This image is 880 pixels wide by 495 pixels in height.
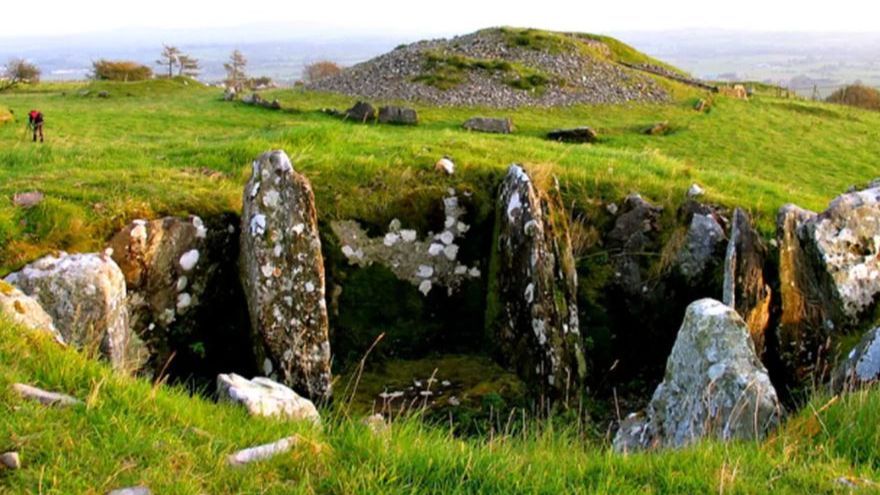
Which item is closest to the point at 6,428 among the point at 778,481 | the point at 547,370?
the point at 778,481

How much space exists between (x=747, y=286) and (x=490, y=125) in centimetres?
1849

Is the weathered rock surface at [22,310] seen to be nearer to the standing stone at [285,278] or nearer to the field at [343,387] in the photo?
the field at [343,387]

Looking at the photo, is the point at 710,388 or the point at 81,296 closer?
the point at 710,388

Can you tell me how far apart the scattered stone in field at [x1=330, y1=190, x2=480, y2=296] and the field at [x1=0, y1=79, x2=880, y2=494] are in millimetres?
306

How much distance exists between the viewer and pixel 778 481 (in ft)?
15.9

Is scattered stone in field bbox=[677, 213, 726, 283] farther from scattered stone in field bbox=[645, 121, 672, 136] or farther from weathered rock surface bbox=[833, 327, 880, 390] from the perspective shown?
scattered stone in field bbox=[645, 121, 672, 136]

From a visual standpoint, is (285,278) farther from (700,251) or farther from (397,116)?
(397,116)

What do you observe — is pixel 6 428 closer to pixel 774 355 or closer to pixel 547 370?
pixel 547 370

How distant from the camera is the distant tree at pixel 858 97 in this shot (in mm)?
46938

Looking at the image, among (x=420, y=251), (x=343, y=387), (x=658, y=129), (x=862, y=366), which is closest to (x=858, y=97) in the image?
(x=658, y=129)

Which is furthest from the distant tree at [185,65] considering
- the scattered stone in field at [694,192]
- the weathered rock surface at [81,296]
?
the weathered rock surface at [81,296]

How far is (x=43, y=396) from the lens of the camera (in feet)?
16.7

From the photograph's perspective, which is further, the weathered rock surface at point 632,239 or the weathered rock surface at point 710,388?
the weathered rock surface at point 632,239

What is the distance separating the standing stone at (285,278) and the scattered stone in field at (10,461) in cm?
507
